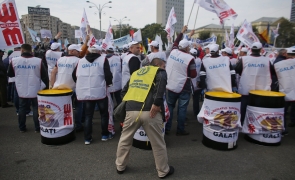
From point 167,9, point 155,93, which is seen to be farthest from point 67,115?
point 167,9

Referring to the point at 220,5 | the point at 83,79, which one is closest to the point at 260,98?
the point at 220,5

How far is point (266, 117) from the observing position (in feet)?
14.9

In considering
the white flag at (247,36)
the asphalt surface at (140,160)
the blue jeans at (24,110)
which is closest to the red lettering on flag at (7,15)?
the blue jeans at (24,110)

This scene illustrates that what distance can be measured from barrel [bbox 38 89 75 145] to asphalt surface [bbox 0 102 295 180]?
185 mm

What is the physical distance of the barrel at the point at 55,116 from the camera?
4.52 m

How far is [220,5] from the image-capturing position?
6.45 meters

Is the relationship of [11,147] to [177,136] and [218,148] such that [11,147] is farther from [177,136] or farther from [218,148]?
[218,148]

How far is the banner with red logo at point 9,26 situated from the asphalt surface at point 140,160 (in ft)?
7.27

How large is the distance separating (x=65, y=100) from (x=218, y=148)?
3.24m

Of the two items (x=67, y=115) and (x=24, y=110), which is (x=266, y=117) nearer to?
(x=67, y=115)

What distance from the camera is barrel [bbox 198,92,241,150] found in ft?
14.0

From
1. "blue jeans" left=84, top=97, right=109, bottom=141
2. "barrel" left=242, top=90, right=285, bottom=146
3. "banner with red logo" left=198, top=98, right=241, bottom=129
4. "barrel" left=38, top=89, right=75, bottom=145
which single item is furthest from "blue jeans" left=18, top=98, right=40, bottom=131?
"barrel" left=242, top=90, right=285, bottom=146

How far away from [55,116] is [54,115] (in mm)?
28

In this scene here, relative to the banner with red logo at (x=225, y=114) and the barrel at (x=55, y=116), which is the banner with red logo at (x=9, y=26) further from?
the banner with red logo at (x=225, y=114)
